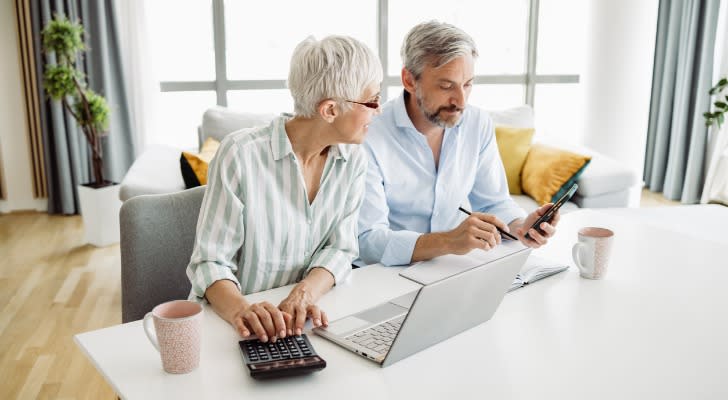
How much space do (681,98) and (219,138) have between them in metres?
3.20

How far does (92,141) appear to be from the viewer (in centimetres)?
389

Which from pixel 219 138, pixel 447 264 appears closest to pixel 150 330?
pixel 447 264

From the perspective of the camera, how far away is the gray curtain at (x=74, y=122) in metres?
4.23

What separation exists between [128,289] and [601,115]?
405 cm

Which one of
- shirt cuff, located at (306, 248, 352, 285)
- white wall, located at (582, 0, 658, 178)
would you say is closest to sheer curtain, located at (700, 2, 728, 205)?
white wall, located at (582, 0, 658, 178)

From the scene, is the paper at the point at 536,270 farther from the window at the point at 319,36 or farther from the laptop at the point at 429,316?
the window at the point at 319,36

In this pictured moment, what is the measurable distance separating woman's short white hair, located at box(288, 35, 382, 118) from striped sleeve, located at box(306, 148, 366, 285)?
0.18 metres

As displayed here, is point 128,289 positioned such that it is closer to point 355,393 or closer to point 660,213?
point 355,393

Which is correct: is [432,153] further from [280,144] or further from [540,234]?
[280,144]

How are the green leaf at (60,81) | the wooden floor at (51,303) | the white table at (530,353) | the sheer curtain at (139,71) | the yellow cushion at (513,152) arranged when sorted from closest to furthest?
1. the white table at (530,353)
2. the wooden floor at (51,303)
3. the yellow cushion at (513,152)
4. the green leaf at (60,81)
5. the sheer curtain at (139,71)

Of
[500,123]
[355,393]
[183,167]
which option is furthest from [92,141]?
[355,393]

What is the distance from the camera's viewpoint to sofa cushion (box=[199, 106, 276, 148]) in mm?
3562

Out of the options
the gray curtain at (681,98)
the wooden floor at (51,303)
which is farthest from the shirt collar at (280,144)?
the gray curtain at (681,98)

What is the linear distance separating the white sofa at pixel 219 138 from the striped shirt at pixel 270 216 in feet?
5.77
